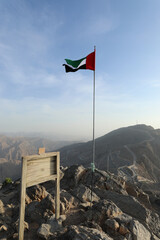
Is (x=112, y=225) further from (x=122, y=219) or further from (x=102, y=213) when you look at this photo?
(x=102, y=213)

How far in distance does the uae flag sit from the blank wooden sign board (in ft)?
19.4

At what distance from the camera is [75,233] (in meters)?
5.41

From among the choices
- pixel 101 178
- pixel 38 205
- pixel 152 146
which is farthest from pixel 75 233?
pixel 152 146

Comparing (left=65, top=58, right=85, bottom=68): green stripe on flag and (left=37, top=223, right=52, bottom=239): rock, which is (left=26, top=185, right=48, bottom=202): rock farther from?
(left=65, top=58, right=85, bottom=68): green stripe on flag

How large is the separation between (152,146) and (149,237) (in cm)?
8531

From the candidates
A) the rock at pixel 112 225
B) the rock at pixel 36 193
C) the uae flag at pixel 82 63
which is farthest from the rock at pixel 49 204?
the uae flag at pixel 82 63

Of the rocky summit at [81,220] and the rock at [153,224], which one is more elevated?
the rocky summit at [81,220]

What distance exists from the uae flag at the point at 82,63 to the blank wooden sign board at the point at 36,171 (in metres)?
5.91

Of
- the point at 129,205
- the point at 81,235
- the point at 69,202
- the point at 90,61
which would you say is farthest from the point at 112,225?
the point at 90,61

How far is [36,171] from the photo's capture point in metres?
6.34

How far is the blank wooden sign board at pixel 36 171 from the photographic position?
19.1 ft

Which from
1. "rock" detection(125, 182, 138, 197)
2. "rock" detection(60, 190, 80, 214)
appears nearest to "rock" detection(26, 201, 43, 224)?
"rock" detection(60, 190, 80, 214)

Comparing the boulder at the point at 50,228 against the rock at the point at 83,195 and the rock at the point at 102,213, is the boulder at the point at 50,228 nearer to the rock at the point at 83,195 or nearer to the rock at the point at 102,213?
the rock at the point at 102,213

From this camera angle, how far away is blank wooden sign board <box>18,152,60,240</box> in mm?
5828
